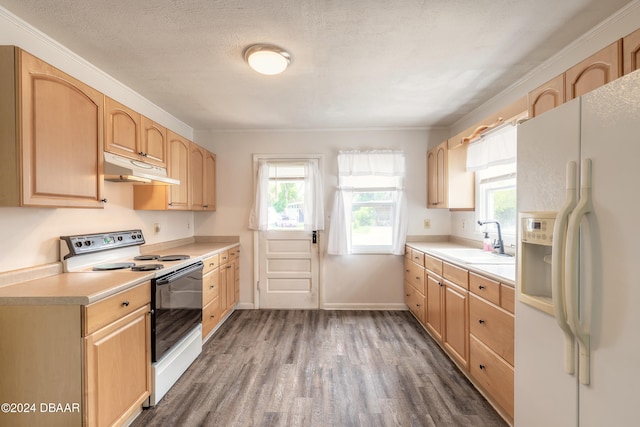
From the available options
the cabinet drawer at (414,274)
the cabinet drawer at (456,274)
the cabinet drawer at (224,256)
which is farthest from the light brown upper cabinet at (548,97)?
the cabinet drawer at (224,256)

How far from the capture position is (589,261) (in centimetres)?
100

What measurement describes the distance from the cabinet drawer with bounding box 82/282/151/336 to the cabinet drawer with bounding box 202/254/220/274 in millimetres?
883

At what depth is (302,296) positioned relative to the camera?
3.84m

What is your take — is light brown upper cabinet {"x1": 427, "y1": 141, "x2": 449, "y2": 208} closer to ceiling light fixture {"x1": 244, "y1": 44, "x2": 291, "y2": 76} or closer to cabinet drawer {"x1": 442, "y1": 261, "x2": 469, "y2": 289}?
cabinet drawer {"x1": 442, "y1": 261, "x2": 469, "y2": 289}

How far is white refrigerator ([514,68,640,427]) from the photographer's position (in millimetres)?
888

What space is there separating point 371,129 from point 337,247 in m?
1.64

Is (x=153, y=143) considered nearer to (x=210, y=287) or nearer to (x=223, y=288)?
(x=210, y=287)

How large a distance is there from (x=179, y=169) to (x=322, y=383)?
95.4 inches

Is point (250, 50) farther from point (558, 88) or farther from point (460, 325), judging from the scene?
point (460, 325)

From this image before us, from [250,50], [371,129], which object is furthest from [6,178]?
[371,129]

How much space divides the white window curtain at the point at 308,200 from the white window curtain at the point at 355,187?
203 mm

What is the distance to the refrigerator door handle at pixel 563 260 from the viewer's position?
1054 millimetres

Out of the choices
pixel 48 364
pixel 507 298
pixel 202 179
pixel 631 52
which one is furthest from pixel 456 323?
pixel 202 179

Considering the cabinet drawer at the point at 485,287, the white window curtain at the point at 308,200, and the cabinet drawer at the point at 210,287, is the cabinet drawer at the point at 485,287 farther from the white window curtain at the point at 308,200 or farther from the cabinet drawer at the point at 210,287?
the cabinet drawer at the point at 210,287
